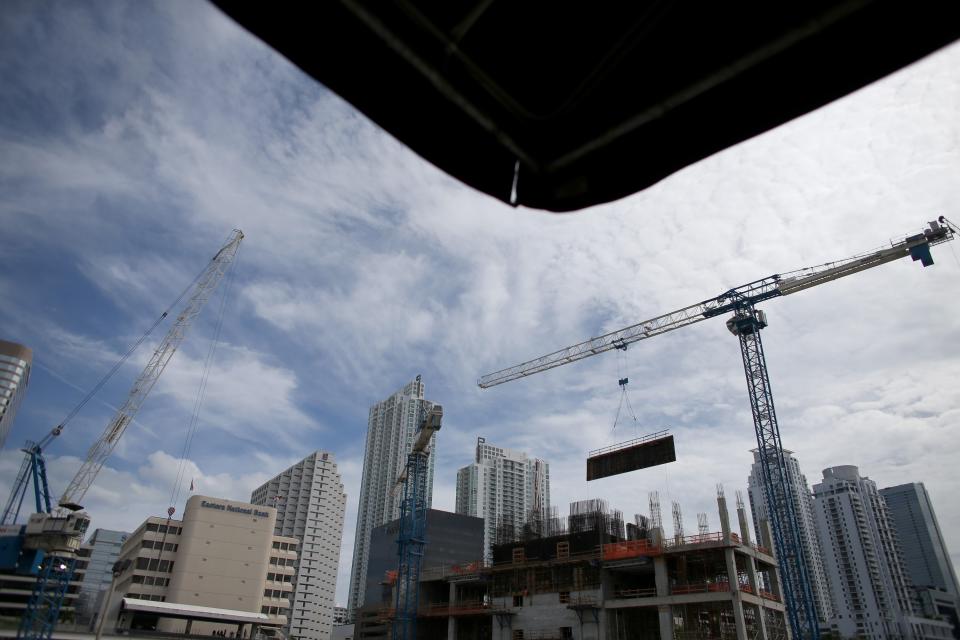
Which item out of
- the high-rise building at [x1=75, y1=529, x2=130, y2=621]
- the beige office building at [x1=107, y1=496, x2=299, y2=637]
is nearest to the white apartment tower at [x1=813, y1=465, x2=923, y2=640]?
the beige office building at [x1=107, y1=496, x2=299, y2=637]

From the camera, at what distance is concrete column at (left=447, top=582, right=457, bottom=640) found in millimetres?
55866

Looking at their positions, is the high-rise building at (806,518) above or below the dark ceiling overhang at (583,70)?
above

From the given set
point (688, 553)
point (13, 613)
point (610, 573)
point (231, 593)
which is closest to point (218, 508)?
point (231, 593)

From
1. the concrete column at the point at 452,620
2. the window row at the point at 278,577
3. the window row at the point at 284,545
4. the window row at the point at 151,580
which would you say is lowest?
the concrete column at the point at 452,620

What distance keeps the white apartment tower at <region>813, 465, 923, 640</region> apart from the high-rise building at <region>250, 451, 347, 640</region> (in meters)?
112

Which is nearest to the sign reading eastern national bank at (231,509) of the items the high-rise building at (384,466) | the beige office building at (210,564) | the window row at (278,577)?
the beige office building at (210,564)

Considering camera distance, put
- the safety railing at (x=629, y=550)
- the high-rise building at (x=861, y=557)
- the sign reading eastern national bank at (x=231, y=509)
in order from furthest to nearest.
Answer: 1. the high-rise building at (x=861, y=557)
2. the sign reading eastern national bank at (x=231, y=509)
3. the safety railing at (x=629, y=550)

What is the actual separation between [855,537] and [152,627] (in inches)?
5690

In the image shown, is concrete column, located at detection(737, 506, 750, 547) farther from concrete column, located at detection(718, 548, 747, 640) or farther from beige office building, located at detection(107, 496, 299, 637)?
beige office building, located at detection(107, 496, 299, 637)

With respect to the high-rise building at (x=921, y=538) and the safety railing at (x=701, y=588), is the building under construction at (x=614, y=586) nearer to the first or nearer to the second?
the safety railing at (x=701, y=588)

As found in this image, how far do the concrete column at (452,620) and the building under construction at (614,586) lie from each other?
3.4 inches

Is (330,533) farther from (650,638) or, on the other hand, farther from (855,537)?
(855,537)

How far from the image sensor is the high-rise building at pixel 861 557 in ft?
412

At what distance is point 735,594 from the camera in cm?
3841
